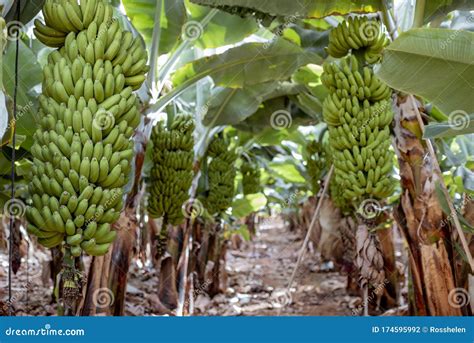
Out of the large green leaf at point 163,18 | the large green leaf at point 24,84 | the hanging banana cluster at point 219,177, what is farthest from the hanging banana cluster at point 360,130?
the hanging banana cluster at point 219,177

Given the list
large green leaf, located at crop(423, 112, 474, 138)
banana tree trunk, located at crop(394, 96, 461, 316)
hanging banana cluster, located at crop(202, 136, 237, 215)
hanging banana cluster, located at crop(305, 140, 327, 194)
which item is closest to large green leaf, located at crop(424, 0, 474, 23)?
banana tree trunk, located at crop(394, 96, 461, 316)

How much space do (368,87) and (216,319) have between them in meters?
1.19

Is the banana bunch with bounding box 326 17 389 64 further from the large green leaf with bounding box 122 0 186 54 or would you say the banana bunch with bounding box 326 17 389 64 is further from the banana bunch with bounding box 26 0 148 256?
the banana bunch with bounding box 26 0 148 256

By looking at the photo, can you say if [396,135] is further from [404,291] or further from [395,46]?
[404,291]

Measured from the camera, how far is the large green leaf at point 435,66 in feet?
4.79

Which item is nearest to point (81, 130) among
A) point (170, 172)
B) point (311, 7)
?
point (311, 7)

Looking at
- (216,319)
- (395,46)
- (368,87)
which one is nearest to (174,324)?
(216,319)

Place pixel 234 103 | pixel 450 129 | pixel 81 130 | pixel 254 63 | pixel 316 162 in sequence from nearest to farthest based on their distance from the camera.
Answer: pixel 81 130 < pixel 450 129 < pixel 254 63 < pixel 234 103 < pixel 316 162

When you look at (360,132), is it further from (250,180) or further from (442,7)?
(250,180)

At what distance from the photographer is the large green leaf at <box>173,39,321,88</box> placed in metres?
2.28

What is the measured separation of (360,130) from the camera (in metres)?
A: 1.84

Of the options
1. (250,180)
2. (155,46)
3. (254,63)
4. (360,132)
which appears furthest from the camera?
(250,180)

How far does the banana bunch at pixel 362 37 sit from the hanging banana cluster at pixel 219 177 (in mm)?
1666

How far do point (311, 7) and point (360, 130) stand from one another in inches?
22.5
